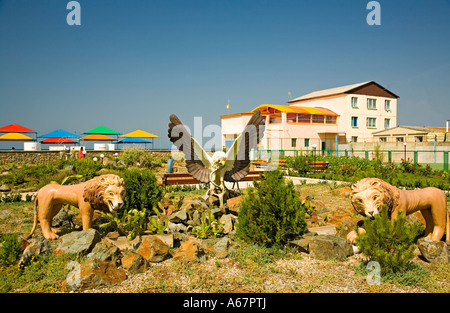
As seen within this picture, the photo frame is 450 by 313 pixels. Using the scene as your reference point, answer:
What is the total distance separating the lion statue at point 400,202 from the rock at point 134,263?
2873 mm

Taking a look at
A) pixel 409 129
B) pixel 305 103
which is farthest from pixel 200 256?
pixel 305 103

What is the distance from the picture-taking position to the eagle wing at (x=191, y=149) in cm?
676

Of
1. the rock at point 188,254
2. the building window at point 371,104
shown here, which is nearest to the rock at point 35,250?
the rock at point 188,254

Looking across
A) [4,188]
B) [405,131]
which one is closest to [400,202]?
[4,188]

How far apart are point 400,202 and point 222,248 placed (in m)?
2.51

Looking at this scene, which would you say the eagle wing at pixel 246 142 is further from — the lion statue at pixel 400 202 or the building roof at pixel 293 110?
the building roof at pixel 293 110

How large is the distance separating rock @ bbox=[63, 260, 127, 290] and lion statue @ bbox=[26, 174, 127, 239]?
3.58ft

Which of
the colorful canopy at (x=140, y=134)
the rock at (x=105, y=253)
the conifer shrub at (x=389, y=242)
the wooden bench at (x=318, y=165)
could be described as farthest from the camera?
the colorful canopy at (x=140, y=134)

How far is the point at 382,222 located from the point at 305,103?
37.8 metres

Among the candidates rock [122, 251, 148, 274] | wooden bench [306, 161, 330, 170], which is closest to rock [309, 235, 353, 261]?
rock [122, 251, 148, 274]

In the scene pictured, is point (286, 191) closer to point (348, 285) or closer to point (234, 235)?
point (234, 235)

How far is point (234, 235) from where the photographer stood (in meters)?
5.04

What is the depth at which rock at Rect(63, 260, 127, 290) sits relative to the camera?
10.6 ft

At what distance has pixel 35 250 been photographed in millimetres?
4023
